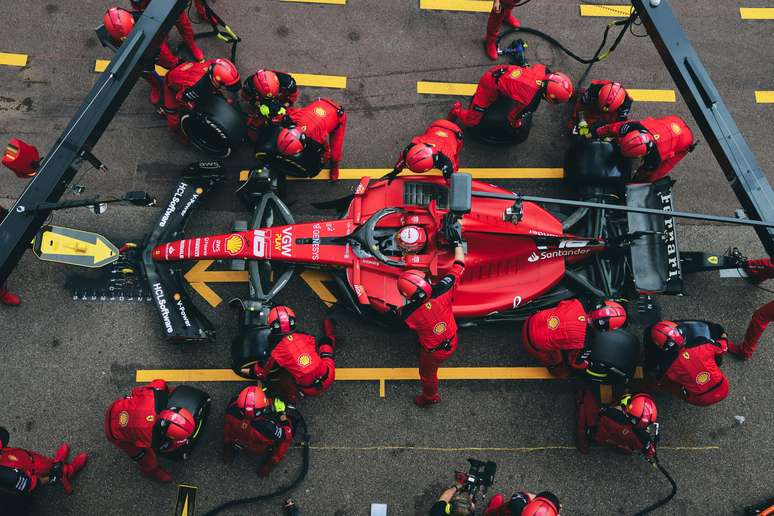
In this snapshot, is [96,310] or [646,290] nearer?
[646,290]

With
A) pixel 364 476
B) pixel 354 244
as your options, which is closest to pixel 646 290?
pixel 354 244

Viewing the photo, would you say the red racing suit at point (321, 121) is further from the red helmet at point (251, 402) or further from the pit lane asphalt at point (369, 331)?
the red helmet at point (251, 402)

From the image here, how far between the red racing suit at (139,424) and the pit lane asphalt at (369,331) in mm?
874

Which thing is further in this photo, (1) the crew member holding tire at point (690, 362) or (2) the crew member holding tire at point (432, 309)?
(1) the crew member holding tire at point (690, 362)

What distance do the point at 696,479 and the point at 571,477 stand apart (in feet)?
5.20

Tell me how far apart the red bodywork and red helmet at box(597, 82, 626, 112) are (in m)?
1.67

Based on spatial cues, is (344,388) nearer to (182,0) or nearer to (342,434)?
(342,434)

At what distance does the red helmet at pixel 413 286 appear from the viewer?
6.14 meters

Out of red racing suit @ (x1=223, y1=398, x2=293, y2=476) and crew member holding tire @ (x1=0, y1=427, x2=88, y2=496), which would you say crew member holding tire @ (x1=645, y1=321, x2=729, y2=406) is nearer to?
red racing suit @ (x1=223, y1=398, x2=293, y2=476)

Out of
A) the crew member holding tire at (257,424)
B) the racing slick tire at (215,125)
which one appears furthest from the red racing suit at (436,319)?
the racing slick tire at (215,125)

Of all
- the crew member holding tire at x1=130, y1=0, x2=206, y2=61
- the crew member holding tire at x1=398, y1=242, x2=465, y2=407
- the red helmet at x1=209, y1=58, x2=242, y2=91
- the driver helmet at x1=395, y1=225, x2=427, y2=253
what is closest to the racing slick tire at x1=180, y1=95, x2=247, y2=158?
the red helmet at x1=209, y1=58, x2=242, y2=91

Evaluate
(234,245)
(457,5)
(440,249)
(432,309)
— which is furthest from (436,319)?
(457,5)

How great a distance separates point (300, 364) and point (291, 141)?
2698mm

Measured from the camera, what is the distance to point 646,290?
6.84 metres
